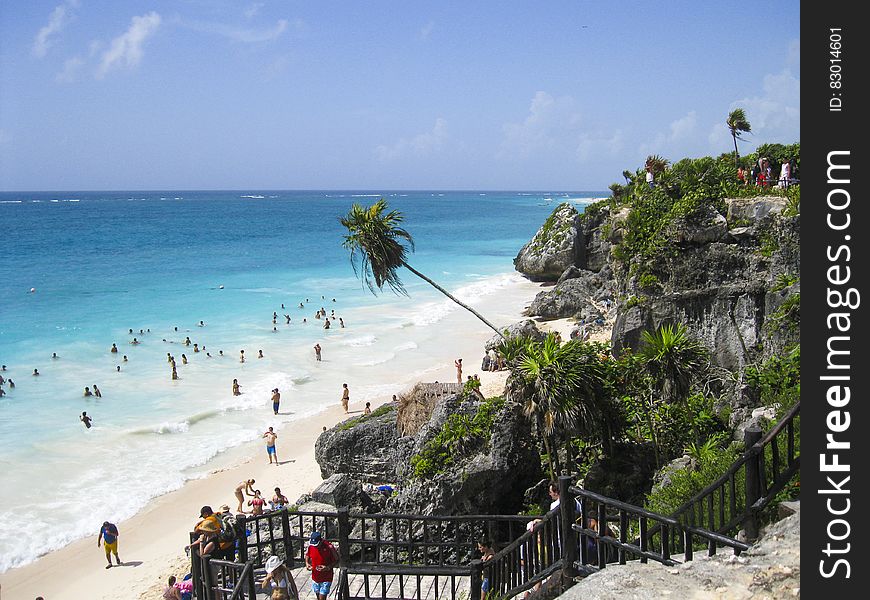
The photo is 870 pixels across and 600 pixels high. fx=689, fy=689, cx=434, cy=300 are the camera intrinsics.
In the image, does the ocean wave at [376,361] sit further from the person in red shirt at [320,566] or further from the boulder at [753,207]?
the person in red shirt at [320,566]

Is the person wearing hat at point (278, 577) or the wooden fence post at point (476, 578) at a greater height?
the person wearing hat at point (278, 577)

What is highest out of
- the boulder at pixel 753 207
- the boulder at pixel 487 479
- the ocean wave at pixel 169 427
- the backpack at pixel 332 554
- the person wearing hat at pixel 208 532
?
the boulder at pixel 753 207

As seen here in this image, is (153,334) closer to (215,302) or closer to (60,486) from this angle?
(215,302)

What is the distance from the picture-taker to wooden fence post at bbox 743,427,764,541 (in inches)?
266

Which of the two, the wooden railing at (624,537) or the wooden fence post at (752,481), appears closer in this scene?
the wooden railing at (624,537)

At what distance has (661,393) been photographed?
49.0 feet

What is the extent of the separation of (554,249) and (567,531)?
4862 cm

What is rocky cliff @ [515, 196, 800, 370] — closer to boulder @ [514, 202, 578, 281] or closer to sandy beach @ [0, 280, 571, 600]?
sandy beach @ [0, 280, 571, 600]

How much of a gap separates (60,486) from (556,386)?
17.3 meters

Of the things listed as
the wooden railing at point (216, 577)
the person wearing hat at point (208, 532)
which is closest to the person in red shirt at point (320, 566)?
the wooden railing at point (216, 577)

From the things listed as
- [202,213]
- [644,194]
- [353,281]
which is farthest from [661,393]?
[202,213]

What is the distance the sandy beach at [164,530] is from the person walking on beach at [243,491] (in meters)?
0.54

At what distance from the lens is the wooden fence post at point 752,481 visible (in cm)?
675

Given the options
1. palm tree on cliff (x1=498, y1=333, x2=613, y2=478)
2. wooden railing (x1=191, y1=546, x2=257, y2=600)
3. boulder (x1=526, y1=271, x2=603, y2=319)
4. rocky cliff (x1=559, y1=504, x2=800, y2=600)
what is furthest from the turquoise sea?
rocky cliff (x1=559, y1=504, x2=800, y2=600)
